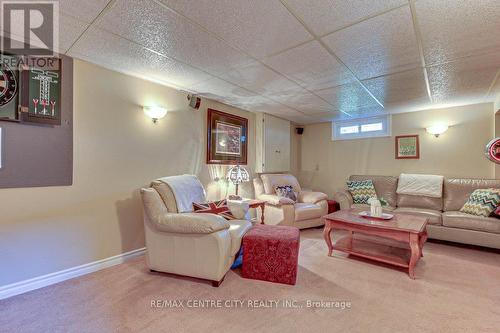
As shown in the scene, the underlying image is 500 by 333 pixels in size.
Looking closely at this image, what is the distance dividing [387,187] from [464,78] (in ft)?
6.89

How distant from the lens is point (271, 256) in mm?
2170

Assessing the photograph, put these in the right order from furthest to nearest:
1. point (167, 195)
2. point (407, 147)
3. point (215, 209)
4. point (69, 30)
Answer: point (407, 147) → point (215, 209) → point (167, 195) → point (69, 30)

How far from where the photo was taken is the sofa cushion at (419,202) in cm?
368

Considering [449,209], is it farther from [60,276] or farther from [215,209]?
[60,276]

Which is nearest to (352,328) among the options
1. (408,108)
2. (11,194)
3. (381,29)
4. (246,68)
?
(381,29)

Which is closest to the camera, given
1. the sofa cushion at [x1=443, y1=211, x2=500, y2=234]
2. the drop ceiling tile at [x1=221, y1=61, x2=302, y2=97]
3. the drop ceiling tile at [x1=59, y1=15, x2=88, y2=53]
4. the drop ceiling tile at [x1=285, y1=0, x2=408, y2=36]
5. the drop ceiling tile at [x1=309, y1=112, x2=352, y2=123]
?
the drop ceiling tile at [x1=285, y1=0, x2=408, y2=36]

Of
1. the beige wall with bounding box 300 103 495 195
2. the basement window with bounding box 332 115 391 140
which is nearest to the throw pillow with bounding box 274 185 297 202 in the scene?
Answer: the beige wall with bounding box 300 103 495 195

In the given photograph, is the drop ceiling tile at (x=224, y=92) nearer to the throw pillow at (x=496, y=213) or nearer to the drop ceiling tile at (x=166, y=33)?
the drop ceiling tile at (x=166, y=33)

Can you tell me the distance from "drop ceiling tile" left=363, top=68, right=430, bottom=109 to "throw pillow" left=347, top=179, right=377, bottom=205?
4.71 ft

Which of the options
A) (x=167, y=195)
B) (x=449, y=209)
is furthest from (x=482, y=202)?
(x=167, y=195)

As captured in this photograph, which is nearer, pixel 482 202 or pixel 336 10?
pixel 336 10

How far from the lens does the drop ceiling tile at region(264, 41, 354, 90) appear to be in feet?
6.77

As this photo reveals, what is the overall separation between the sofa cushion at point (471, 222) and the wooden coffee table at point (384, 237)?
2.12ft

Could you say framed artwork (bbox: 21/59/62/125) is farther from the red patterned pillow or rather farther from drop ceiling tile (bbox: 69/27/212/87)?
the red patterned pillow
